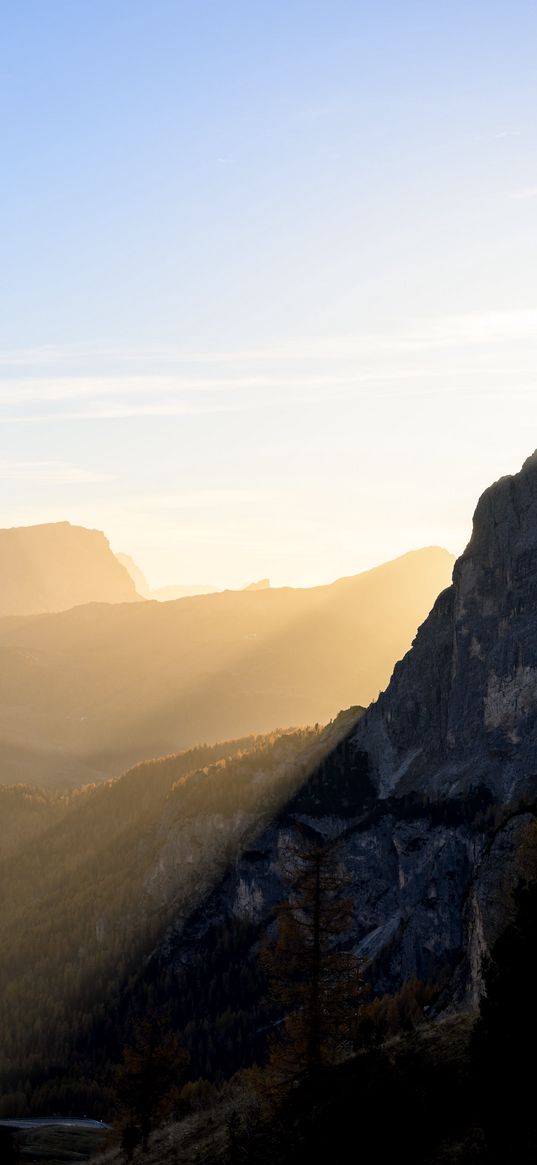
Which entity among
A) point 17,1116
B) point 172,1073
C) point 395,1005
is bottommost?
point 17,1116

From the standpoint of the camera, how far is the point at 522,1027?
4247 cm

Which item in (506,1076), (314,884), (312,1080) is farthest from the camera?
(314,884)

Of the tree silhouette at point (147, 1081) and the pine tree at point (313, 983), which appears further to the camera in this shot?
the tree silhouette at point (147, 1081)

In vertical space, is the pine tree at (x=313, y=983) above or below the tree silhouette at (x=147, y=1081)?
above

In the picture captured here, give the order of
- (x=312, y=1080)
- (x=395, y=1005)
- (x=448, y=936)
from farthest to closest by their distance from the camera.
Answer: (x=448, y=936)
(x=395, y=1005)
(x=312, y=1080)

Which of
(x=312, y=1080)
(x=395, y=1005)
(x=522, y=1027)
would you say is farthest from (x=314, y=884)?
(x=395, y=1005)

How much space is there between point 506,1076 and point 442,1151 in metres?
5.16

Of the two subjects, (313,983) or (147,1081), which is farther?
(147,1081)

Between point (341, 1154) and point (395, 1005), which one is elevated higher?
point (341, 1154)

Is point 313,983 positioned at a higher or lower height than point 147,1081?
higher

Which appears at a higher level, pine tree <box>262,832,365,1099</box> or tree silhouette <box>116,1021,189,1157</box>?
pine tree <box>262,832,365,1099</box>

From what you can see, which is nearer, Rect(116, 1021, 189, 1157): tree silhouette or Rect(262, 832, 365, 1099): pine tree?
Rect(262, 832, 365, 1099): pine tree

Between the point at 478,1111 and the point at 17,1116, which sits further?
the point at 17,1116

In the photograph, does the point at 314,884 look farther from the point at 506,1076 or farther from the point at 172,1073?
the point at 172,1073
